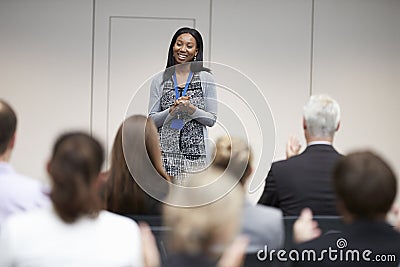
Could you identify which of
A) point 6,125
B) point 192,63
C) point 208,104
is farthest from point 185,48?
point 6,125

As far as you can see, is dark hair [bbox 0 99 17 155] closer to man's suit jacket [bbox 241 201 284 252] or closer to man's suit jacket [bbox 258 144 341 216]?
man's suit jacket [bbox 241 201 284 252]

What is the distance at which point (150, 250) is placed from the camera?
2402mm

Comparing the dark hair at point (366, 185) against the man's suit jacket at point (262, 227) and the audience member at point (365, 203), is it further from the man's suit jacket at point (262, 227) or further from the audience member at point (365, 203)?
the man's suit jacket at point (262, 227)

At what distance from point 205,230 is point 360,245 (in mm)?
588

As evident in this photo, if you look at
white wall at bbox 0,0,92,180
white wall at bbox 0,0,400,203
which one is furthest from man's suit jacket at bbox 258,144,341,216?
white wall at bbox 0,0,92,180

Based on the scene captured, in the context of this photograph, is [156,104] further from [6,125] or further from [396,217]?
[396,217]

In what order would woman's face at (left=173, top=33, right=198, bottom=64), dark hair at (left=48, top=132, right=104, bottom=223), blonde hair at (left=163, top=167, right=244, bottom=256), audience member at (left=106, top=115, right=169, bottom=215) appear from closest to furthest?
blonde hair at (left=163, top=167, right=244, bottom=256) → dark hair at (left=48, top=132, right=104, bottom=223) → audience member at (left=106, top=115, right=169, bottom=215) → woman's face at (left=173, top=33, right=198, bottom=64)

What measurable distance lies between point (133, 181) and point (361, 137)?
4.19m

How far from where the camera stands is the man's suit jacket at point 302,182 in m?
2.78

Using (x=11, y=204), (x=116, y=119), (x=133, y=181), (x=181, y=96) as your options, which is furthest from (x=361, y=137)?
(x=11, y=204)

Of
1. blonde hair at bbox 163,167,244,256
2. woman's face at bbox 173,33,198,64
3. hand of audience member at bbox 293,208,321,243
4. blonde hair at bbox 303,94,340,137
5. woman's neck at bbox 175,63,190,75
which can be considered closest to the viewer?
blonde hair at bbox 163,167,244,256

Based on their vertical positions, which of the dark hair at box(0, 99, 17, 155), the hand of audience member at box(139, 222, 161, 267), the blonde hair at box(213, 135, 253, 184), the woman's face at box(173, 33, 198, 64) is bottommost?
the hand of audience member at box(139, 222, 161, 267)

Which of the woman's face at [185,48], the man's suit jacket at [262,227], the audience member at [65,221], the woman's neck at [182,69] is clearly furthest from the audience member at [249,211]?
the woman's face at [185,48]

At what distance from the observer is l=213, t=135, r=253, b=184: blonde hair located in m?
2.53
